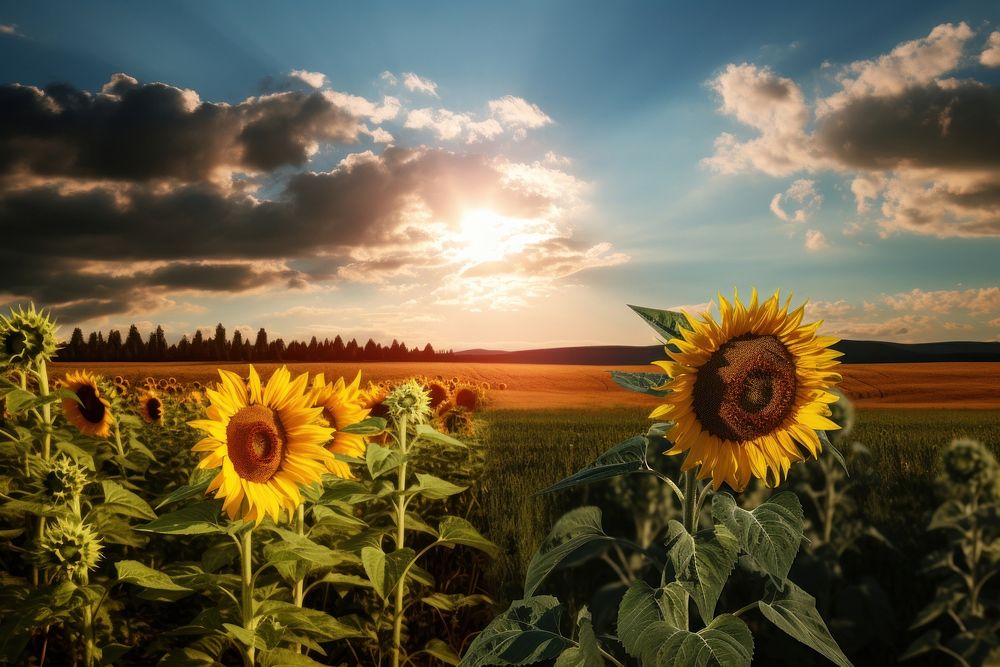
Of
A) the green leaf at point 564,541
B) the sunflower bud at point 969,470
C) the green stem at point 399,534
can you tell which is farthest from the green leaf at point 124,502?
the sunflower bud at point 969,470

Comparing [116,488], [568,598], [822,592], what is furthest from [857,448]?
[116,488]

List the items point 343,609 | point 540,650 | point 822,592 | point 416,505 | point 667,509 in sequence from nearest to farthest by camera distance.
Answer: point 540,650 → point 822,592 → point 667,509 → point 343,609 → point 416,505

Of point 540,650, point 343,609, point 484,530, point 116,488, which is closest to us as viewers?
point 540,650

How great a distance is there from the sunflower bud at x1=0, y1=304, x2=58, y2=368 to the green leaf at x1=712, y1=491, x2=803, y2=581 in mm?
3318

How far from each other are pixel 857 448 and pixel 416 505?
284 centimetres

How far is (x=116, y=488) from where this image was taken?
11.1ft

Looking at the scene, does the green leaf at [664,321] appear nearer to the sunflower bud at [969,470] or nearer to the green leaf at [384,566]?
the green leaf at [384,566]

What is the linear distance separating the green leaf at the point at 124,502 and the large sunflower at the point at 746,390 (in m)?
2.47

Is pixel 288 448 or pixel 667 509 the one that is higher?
pixel 288 448

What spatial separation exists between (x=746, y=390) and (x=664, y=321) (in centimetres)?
31

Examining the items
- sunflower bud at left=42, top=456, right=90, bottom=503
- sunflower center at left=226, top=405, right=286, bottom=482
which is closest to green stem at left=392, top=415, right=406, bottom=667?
sunflower center at left=226, top=405, right=286, bottom=482

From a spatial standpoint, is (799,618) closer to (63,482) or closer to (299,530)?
(299,530)

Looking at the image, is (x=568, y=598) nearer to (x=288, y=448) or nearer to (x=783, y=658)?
(x=783, y=658)

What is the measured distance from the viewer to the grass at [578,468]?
513 centimetres
